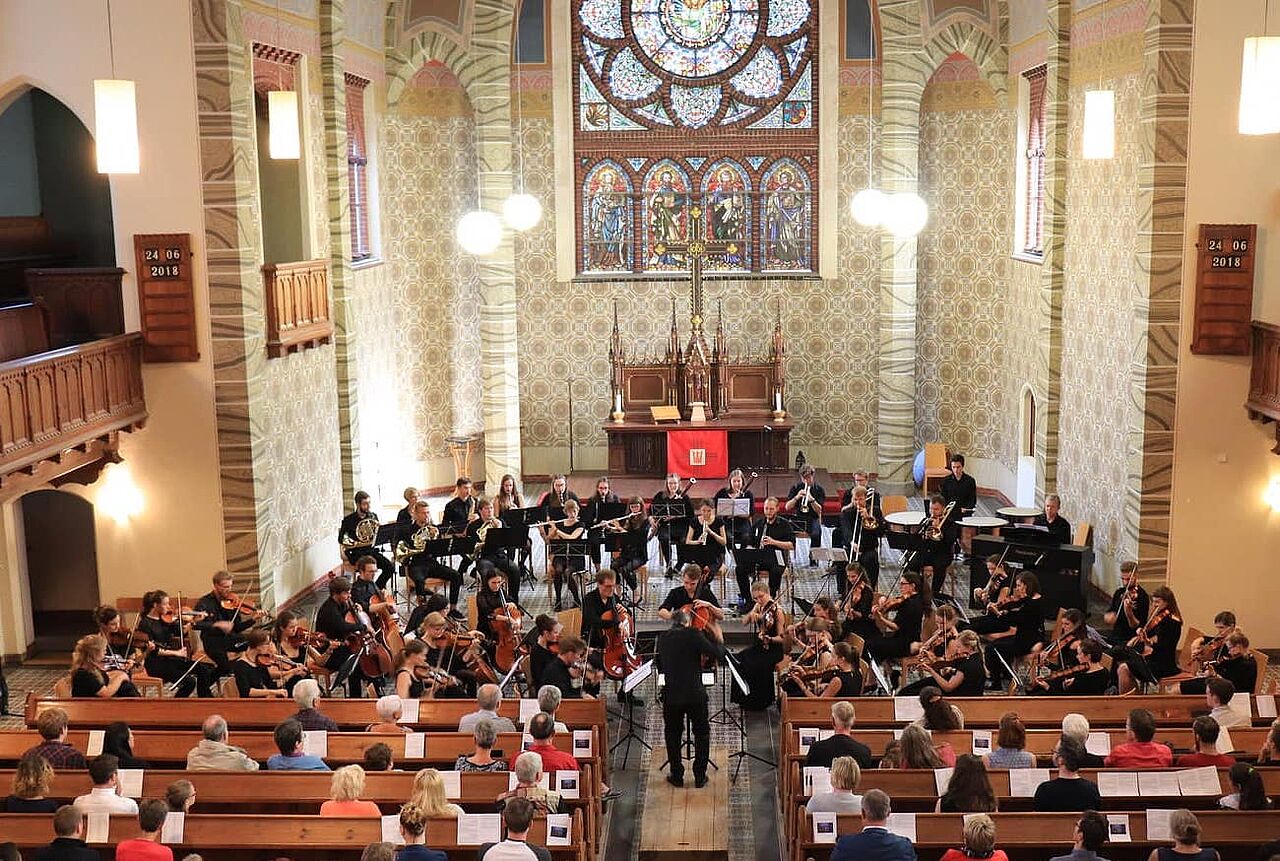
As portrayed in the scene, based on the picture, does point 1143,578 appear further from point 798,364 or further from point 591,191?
point 591,191

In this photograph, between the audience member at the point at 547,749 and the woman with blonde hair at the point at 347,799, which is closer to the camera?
the woman with blonde hair at the point at 347,799

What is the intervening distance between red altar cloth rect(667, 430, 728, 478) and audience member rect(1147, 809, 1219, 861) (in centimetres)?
1469

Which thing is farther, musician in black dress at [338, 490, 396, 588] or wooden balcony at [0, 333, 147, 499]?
musician in black dress at [338, 490, 396, 588]

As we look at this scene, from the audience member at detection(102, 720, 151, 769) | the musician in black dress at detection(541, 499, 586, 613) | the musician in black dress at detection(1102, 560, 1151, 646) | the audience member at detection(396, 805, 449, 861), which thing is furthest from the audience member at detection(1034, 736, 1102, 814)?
the musician in black dress at detection(541, 499, 586, 613)

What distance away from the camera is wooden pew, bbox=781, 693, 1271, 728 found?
36.8ft

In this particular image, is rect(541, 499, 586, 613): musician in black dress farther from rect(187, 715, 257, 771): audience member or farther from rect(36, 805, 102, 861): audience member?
rect(36, 805, 102, 861): audience member

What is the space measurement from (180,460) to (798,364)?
11.9m

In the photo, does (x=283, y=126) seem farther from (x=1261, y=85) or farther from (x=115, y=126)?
(x=1261, y=85)

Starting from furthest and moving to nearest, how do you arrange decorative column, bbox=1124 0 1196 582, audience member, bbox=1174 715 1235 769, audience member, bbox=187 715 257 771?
decorative column, bbox=1124 0 1196 582 < audience member, bbox=187 715 257 771 < audience member, bbox=1174 715 1235 769

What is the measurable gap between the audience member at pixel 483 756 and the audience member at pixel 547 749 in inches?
6.8

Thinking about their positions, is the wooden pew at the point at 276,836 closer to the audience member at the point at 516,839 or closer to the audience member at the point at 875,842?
the audience member at the point at 516,839

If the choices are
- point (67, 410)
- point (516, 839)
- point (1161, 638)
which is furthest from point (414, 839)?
point (1161, 638)

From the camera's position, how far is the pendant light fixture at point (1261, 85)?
11.1m

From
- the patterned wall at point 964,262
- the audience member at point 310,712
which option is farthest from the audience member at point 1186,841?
the patterned wall at point 964,262
